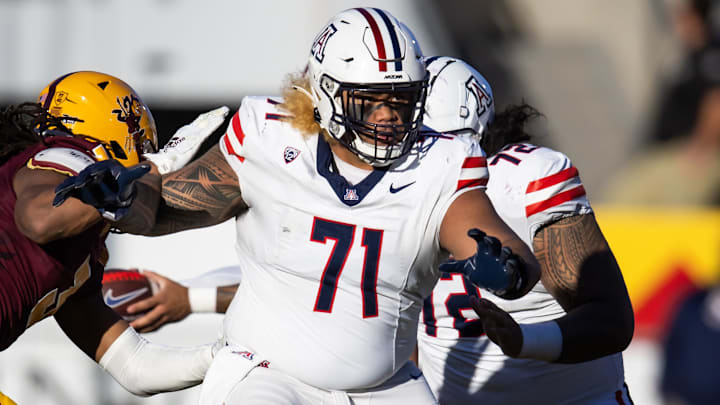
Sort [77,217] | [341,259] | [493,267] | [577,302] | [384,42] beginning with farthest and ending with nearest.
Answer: [577,302] < [384,42] < [341,259] < [77,217] < [493,267]

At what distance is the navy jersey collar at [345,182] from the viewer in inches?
111

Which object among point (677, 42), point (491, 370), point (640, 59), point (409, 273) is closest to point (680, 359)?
point (491, 370)

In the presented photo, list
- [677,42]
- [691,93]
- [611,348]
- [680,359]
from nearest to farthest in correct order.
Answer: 1. [611,348]
2. [680,359]
3. [691,93]
4. [677,42]

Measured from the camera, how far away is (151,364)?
Result: 345 centimetres

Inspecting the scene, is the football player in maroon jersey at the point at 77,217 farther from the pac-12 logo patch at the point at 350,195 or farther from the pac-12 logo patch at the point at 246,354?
the pac-12 logo patch at the point at 350,195

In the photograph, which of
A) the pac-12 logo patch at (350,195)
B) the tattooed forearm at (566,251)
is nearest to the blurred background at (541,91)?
the tattooed forearm at (566,251)

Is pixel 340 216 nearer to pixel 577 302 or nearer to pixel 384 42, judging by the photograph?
pixel 384 42

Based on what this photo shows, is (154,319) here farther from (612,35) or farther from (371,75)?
(612,35)

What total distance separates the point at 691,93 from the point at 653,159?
105cm

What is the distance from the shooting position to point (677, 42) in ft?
36.8

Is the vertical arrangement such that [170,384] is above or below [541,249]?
below

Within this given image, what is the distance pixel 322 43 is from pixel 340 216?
1.88ft

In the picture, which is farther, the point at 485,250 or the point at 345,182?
the point at 345,182

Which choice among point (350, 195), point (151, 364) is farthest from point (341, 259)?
point (151, 364)
